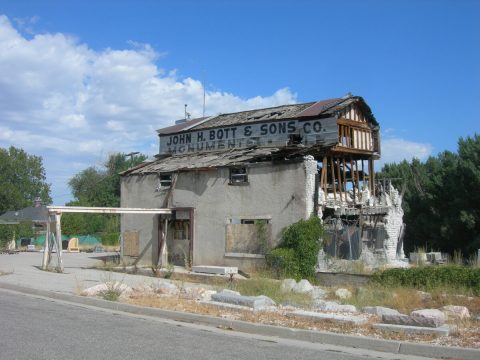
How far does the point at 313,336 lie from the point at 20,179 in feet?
285

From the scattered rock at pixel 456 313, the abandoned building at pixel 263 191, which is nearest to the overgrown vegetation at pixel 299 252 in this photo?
the abandoned building at pixel 263 191

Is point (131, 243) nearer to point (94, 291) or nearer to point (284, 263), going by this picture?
point (284, 263)

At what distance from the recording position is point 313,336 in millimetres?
9609

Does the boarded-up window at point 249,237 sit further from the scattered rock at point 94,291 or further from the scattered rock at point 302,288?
the scattered rock at point 94,291

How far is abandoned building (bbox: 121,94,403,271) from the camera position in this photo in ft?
73.3

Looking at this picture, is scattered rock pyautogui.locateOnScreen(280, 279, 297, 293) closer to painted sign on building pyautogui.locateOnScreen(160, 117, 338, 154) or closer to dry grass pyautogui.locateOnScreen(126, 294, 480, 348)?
dry grass pyautogui.locateOnScreen(126, 294, 480, 348)

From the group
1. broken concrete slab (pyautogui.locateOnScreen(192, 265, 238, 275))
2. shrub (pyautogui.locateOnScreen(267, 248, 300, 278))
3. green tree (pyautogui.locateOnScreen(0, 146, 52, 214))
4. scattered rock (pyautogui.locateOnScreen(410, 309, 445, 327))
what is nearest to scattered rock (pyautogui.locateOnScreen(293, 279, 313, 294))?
shrub (pyautogui.locateOnScreen(267, 248, 300, 278))

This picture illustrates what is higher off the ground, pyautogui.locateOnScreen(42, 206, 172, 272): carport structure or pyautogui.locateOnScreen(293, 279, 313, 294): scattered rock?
pyautogui.locateOnScreen(42, 206, 172, 272): carport structure

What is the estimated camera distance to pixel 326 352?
341 inches

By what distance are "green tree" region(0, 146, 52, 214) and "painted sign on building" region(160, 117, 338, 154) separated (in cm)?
5547

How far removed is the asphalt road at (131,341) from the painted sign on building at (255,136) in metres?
16.1

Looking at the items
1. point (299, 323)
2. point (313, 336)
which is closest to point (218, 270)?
point (299, 323)

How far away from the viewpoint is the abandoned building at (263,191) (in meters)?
22.3

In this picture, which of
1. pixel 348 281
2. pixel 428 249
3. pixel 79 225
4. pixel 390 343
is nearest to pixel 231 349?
pixel 390 343
